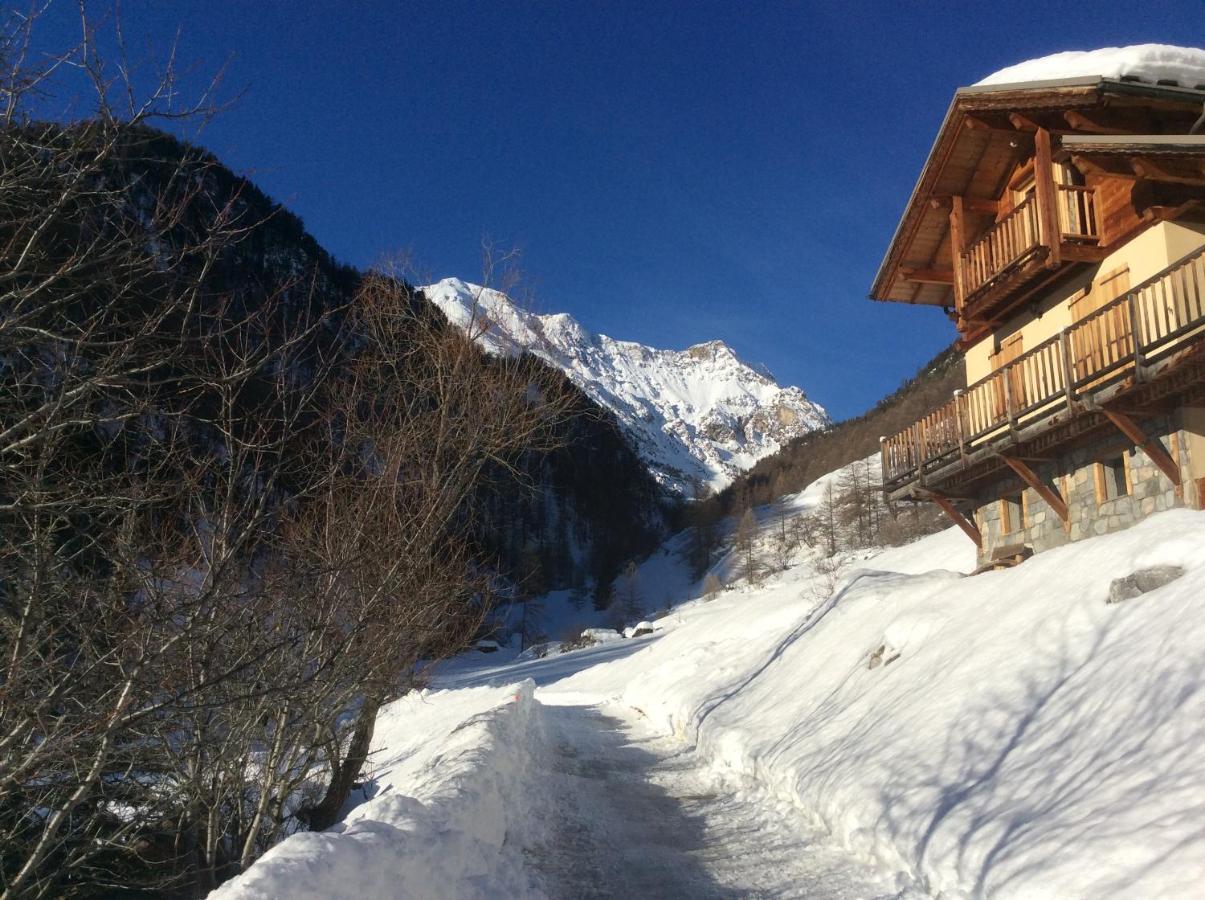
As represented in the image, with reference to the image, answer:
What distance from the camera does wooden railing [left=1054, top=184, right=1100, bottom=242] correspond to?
43.6 ft

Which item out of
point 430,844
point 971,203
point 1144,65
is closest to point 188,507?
A: point 430,844

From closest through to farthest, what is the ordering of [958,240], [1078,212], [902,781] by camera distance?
[902,781] < [1078,212] < [958,240]

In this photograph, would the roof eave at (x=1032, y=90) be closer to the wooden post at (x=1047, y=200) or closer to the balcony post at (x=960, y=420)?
the wooden post at (x=1047, y=200)

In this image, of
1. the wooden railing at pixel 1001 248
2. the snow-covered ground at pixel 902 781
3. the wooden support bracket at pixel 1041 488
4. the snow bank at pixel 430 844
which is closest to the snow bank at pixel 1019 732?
the snow-covered ground at pixel 902 781

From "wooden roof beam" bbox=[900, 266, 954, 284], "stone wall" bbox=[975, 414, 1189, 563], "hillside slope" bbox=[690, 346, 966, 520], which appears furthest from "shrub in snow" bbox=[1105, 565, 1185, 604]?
"hillside slope" bbox=[690, 346, 966, 520]

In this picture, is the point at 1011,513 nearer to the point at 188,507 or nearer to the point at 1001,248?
the point at 1001,248

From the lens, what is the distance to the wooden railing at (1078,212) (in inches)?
523

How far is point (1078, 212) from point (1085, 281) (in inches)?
41.8

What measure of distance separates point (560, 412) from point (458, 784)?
17.2ft

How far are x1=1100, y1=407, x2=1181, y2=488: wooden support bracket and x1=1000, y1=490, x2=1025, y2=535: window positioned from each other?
388 centimetres

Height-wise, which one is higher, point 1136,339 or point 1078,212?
point 1078,212

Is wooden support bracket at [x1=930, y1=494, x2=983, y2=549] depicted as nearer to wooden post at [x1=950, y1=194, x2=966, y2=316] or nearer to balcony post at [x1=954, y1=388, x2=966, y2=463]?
balcony post at [x1=954, y1=388, x2=966, y2=463]

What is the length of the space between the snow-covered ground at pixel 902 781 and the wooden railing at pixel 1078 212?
17.8 ft

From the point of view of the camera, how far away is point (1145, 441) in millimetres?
10914
